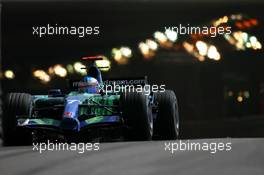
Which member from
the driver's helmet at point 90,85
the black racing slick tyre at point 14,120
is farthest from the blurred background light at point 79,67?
the black racing slick tyre at point 14,120

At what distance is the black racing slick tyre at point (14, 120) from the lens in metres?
4.47

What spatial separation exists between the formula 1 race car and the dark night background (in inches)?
3.9

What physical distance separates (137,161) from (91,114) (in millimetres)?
1162

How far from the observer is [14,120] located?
4.65 m

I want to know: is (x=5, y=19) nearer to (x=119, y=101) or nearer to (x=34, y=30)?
(x=34, y=30)

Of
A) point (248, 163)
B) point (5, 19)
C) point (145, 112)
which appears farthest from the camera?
point (145, 112)

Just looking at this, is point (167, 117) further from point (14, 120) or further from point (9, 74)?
point (9, 74)

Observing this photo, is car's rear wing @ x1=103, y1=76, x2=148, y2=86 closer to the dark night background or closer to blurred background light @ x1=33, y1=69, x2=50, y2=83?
the dark night background

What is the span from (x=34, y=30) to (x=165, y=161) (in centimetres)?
116

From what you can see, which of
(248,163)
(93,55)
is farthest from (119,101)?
(248,163)

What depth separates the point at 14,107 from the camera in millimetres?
4582

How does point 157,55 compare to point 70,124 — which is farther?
point 70,124

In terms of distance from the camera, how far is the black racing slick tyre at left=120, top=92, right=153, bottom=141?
4.75m

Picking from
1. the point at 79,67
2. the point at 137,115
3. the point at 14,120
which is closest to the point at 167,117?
the point at 137,115
